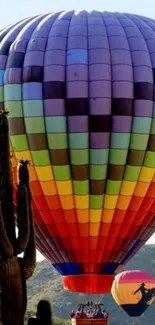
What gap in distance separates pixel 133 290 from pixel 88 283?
1147 cm

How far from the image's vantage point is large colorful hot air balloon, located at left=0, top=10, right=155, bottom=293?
882 inches

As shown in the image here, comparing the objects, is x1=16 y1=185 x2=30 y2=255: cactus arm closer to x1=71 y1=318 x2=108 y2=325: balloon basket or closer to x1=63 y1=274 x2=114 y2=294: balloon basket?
x1=63 y1=274 x2=114 y2=294: balloon basket

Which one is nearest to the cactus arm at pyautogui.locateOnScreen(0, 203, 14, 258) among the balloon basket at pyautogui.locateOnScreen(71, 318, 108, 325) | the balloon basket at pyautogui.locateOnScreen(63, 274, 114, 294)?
the balloon basket at pyautogui.locateOnScreen(63, 274, 114, 294)

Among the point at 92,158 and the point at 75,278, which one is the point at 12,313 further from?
the point at 75,278

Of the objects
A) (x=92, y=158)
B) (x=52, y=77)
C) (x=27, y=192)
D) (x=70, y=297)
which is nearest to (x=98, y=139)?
(x=92, y=158)

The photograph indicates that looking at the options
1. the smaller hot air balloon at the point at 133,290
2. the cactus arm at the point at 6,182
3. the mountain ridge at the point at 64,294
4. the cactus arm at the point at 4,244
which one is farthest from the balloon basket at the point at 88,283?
the mountain ridge at the point at 64,294

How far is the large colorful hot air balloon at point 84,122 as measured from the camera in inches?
882

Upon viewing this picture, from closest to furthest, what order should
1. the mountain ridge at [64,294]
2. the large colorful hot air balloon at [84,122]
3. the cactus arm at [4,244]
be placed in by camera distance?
1. the cactus arm at [4,244]
2. the large colorful hot air balloon at [84,122]
3. the mountain ridge at [64,294]

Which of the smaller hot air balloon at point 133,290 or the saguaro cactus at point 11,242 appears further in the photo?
the smaller hot air balloon at point 133,290

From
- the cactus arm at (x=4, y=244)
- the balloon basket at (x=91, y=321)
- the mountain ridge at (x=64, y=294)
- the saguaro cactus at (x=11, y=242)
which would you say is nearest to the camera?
the cactus arm at (x=4, y=244)

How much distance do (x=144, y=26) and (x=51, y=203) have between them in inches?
245

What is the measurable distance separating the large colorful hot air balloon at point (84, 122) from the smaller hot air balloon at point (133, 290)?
38.5 feet

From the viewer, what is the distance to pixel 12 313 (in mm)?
9859

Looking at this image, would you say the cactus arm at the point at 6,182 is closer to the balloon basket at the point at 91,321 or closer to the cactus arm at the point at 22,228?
the cactus arm at the point at 22,228
